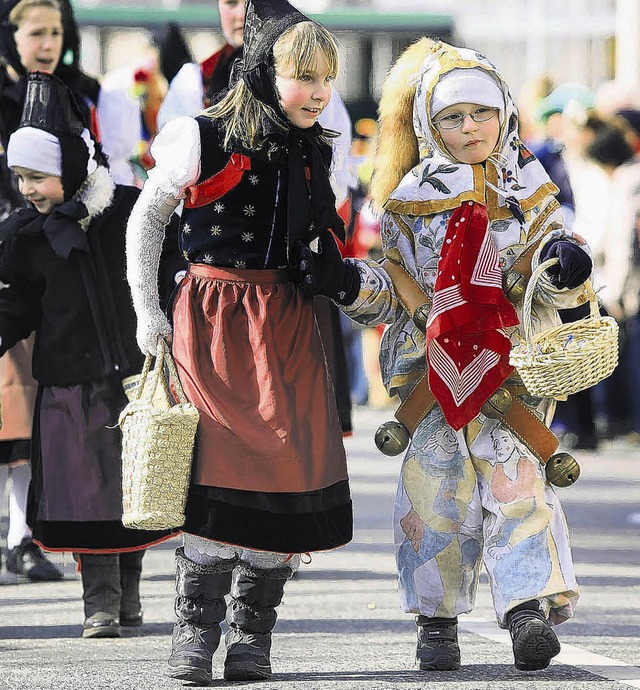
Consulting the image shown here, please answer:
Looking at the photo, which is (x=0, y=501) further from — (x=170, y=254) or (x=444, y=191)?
(x=444, y=191)

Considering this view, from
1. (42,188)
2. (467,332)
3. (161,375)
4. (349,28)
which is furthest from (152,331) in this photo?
(349,28)

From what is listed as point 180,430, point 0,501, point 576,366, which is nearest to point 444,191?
point 576,366

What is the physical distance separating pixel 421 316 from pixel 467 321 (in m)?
0.16

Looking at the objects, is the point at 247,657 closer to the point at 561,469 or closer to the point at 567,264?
the point at 561,469

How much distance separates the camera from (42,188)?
628 centimetres

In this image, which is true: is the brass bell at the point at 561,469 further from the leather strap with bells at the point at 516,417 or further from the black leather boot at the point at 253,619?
the black leather boot at the point at 253,619

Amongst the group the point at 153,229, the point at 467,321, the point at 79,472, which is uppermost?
the point at 153,229

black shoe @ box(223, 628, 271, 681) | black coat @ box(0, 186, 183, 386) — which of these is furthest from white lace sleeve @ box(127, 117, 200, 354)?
black coat @ box(0, 186, 183, 386)

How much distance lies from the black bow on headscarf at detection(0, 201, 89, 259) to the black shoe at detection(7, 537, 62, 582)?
62.0 inches

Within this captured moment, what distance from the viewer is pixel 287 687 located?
16.4ft

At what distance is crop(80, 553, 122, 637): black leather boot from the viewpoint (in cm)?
601

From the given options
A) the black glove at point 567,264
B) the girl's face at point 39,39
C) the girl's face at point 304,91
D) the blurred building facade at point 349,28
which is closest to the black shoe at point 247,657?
the black glove at point 567,264

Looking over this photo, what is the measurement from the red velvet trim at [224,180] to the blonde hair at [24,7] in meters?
2.53

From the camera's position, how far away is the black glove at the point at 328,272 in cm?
502
